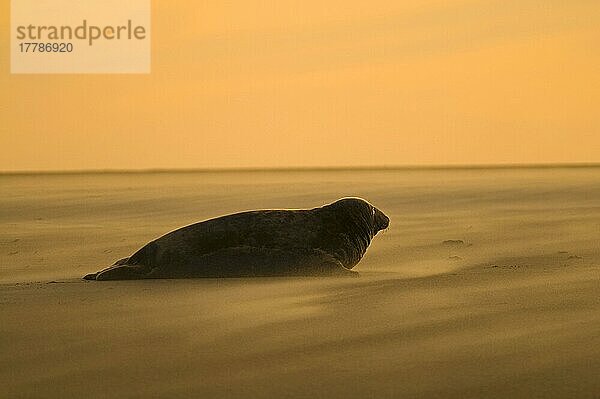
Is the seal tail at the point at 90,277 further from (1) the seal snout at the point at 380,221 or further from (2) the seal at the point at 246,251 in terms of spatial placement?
(1) the seal snout at the point at 380,221

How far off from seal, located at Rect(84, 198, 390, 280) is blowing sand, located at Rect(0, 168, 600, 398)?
0.12 meters

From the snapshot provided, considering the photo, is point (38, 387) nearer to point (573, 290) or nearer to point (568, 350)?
point (568, 350)

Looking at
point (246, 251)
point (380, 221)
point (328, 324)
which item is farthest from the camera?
point (380, 221)

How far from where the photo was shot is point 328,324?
2.31 meters

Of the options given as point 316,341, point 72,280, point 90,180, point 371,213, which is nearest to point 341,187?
point 90,180

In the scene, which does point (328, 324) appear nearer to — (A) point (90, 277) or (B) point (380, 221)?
(A) point (90, 277)

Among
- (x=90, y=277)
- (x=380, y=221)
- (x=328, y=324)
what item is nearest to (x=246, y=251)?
(x=90, y=277)

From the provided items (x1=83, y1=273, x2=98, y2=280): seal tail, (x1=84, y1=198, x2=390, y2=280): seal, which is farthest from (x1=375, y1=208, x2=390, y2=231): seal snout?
(x1=83, y1=273, x2=98, y2=280): seal tail

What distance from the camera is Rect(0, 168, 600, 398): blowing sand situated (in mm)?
1762

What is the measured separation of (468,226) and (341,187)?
4.10 meters

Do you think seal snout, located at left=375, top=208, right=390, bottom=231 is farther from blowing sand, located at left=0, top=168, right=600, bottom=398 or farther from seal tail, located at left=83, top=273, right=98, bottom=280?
seal tail, located at left=83, top=273, right=98, bottom=280

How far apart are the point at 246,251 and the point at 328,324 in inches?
37.7

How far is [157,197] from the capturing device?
7.71 metres

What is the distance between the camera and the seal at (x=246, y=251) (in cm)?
322
